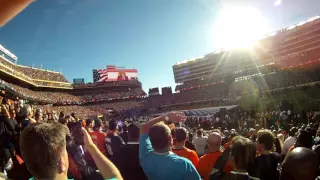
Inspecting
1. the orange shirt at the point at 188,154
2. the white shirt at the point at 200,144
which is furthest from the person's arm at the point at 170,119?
the white shirt at the point at 200,144

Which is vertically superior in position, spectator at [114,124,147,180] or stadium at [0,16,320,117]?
stadium at [0,16,320,117]

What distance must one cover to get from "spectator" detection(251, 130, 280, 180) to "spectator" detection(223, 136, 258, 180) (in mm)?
921

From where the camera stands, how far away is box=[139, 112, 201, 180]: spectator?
3.12 metres

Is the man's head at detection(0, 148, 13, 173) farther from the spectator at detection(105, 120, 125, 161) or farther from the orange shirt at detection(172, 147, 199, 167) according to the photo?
the orange shirt at detection(172, 147, 199, 167)

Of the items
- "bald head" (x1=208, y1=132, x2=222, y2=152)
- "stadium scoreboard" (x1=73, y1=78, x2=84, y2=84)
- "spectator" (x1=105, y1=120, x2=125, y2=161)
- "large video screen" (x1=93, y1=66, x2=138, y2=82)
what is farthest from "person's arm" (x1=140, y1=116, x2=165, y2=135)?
"large video screen" (x1=93, y1=66, x2=138, y2=82)

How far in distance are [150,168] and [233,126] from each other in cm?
2336

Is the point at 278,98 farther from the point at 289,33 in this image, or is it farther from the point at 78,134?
the point at 289,33

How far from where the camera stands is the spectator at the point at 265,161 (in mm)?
3893

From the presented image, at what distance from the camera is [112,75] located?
94.5 m

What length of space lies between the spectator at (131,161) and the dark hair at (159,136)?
1311 mm

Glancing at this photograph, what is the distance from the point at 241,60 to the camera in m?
105

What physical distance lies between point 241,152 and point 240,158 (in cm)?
6

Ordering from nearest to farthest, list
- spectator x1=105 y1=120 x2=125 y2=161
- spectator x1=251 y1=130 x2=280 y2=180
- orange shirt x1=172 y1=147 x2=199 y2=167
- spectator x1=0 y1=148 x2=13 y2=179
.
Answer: spectator x1=251 y1=130 x2=280 y2=180 < orange shirt x1=172 y1=147 x2=199 y2=167 < spectator x1=0 y1=148 x2=13 y2=179 < spectator x1=105 y1=120 x2=125 y2=161

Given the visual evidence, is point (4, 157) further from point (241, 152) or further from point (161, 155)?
point (241, 152)
